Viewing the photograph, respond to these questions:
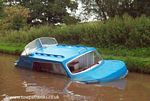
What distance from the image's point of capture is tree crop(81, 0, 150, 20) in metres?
29.9

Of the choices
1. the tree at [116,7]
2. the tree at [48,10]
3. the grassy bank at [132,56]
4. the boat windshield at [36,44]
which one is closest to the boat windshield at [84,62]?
the grassy bank at [132,56]

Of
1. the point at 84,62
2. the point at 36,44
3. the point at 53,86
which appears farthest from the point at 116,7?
the point at 53,86

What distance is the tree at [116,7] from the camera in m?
29.9

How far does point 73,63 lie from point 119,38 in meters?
6.62

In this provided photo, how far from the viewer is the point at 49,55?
17297 millimetres

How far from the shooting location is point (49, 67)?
17375 mm

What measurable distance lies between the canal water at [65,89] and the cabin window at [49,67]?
27 centimetres

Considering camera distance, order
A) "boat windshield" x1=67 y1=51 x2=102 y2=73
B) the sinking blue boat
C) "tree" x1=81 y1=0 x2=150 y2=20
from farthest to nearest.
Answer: "tree" x1=81 y1=0 x2=150 y2=20, "boat windshield" x1=67 y1=51 x2=102 y2=73, the sinking blue boat

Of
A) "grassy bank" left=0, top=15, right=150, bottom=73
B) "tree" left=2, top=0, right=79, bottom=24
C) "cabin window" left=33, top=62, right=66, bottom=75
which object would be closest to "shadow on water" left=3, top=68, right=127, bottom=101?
"cabin window" left=33, top=62, right=66, bottom=75

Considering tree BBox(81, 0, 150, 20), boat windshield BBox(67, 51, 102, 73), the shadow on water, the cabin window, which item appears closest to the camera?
the shadow on water

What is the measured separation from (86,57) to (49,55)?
1.94m

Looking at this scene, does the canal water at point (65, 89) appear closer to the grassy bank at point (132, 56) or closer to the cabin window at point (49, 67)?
the cabin window at point (49, 67)

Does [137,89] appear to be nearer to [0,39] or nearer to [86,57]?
[86,57]

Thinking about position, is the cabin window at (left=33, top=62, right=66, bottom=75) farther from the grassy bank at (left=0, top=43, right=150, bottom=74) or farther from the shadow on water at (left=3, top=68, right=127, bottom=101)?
the grassy bank at (left=0, top=43, right=150, bottom=74)
